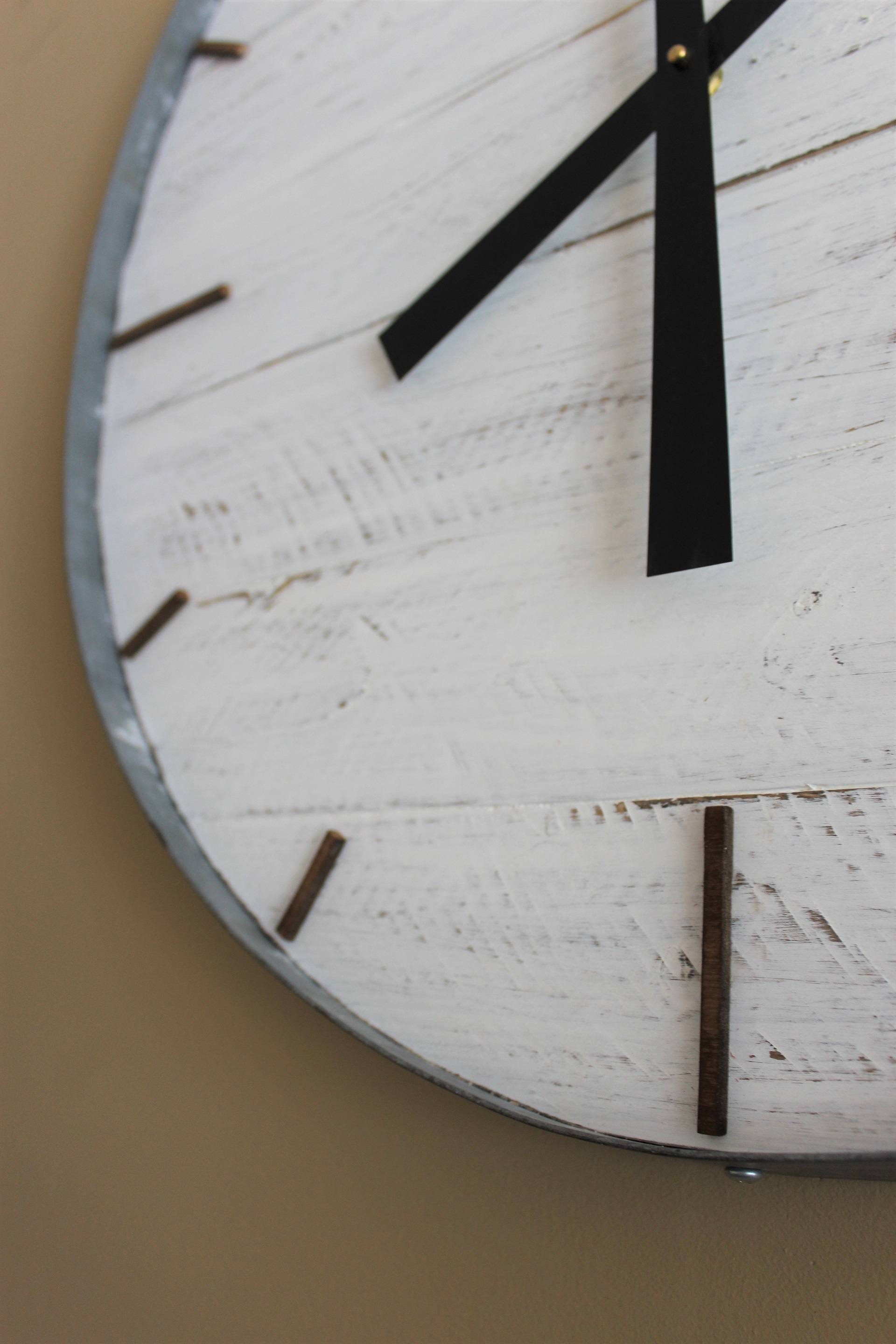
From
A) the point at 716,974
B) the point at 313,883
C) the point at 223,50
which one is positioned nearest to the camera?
the point at 716,974

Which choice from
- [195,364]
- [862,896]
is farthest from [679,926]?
[195,364]

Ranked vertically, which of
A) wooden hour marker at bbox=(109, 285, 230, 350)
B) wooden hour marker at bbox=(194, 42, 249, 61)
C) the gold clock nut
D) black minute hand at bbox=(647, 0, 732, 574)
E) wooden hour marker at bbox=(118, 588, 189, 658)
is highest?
wooden hour marker at bbox=(194, 42, 249, 61)

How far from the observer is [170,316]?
0.63 metres

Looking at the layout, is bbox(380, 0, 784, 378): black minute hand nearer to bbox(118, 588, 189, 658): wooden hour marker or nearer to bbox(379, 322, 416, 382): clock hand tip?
bbox(379, 322, 416, 382): clock hand tip

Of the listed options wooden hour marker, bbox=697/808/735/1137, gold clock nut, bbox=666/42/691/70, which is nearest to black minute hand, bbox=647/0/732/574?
gold clock nut, bbox=666/42/691/70

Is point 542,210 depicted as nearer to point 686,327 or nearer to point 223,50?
point 686,327

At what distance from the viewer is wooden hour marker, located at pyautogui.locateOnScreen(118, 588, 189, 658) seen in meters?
0.59

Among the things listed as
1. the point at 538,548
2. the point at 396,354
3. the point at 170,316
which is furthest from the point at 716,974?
the point at 170,316

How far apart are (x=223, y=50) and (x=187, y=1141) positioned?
723 mm

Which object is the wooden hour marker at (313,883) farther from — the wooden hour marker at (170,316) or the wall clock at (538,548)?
the wooden hour marker at (170,316)

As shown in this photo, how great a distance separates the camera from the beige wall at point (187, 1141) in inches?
17.2

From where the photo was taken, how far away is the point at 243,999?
1.98ft

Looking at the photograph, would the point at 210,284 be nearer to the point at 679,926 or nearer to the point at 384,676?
the point at 384,676

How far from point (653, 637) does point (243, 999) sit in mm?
371
